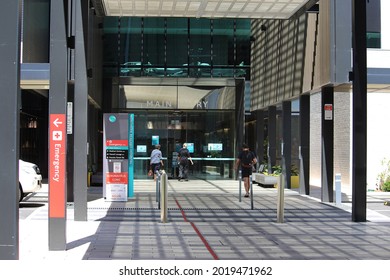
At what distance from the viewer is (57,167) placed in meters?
9.32

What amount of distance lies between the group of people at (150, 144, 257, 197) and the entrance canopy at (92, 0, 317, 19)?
462cm

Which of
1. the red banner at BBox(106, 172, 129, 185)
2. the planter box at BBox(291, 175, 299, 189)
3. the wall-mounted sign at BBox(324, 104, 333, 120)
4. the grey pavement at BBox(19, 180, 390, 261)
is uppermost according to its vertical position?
the wall-mounted sign at BBox(324, 104, 333, 120)

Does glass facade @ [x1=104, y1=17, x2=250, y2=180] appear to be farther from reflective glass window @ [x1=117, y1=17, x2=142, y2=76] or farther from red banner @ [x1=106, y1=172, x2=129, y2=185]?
red banner @ [x1=106, y1=172, x2=129, y2=185]

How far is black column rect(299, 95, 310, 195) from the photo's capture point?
19625mm

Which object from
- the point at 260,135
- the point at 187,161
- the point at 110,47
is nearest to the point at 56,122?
the point at 187,161

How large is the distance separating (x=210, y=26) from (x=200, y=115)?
4570 mm

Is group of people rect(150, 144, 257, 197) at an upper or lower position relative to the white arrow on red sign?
lower

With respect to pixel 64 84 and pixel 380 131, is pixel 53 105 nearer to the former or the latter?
pixel 64 84

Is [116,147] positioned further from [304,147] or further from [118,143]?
[304,147]

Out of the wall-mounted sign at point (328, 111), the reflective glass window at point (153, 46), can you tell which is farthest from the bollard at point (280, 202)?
the reflective glass window at point (153, 46)

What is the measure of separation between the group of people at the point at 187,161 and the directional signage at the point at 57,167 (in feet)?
31.6

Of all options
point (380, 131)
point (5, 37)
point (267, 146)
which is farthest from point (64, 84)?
point (267, 146)

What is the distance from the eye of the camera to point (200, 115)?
2823cm

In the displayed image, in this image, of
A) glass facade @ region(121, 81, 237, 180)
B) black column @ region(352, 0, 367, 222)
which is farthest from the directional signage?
glass facade @ region(121, 81, 237, 180)
